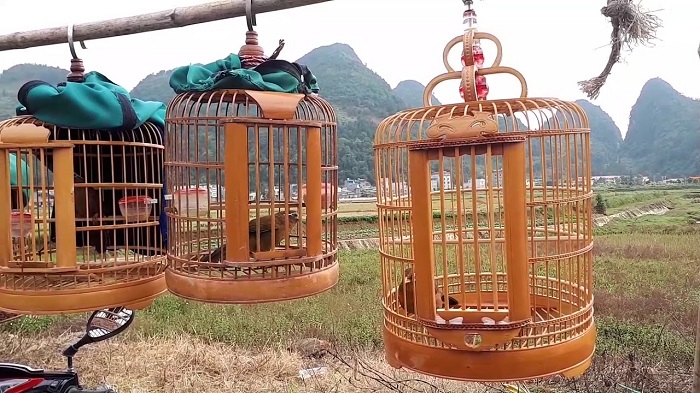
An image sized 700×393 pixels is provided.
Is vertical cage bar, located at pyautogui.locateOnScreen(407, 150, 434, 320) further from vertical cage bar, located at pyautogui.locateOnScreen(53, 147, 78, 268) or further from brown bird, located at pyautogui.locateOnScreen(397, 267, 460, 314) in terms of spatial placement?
vertical cage bar, located at pyautogui.locateOnScreen(53, 147, 78, 268)

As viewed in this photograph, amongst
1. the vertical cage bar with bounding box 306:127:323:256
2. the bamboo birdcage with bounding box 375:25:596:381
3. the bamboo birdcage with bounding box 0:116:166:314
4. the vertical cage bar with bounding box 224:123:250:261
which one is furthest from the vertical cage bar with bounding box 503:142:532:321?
the bamboo birdcage with bounding box 0:116:166:314

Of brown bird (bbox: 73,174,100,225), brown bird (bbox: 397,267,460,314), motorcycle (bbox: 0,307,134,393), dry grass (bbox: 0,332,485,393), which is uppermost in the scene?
brown bird (bbox: 73,174,100,225)

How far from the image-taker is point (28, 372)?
2850mm

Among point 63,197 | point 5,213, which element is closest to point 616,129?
point 63,197

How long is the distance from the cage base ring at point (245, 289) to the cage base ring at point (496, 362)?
38cm

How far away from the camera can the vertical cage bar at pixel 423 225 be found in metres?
1.54

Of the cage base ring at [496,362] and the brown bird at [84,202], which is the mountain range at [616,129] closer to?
the brown bird at [84,202]

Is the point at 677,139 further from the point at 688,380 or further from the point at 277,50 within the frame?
the point at 277,50

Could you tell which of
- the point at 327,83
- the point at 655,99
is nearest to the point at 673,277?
the point at 655,99

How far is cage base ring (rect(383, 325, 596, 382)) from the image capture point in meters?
1.58

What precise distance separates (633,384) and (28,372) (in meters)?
4.43

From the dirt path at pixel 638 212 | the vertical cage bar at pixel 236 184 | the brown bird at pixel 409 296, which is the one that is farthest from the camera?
the dirt path at pixel 638 212

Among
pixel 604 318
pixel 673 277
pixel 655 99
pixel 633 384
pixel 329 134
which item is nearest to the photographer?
pixel 329 134

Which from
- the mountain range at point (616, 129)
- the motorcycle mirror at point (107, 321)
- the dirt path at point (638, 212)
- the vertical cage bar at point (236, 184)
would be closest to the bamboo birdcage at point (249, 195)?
the vertical cage bar at point (236, 184)
